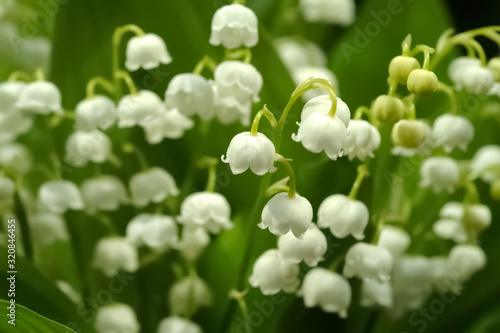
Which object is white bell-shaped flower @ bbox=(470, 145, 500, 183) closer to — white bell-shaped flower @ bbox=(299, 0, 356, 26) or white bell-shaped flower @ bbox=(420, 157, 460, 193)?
white bell-shaped flower @ bbox=(420, 157, 460, 193)

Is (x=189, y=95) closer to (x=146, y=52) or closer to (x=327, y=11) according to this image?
(x=146, y=52)

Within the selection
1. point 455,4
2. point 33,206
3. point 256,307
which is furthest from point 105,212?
point 455,4

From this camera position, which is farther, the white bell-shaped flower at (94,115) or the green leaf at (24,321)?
the white bell-shaped flower at (94,115)

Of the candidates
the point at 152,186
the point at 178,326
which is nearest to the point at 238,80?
the point at 152,186

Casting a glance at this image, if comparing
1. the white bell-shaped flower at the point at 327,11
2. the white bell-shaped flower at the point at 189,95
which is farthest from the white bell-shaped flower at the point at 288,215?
the white bell-shaped flower at the point at 327,11

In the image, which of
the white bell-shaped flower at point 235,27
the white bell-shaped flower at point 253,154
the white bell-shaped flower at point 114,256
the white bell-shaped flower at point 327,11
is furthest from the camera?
the white bell-shaped flower at point 327,11

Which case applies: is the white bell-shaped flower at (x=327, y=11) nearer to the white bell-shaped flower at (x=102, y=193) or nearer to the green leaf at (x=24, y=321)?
the white bell-shaped flower at (x=102, y=193)

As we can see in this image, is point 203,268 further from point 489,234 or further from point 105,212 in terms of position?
point 489,234
